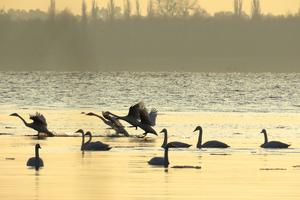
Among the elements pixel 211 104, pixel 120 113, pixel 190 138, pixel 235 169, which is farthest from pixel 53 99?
pixel 235 169

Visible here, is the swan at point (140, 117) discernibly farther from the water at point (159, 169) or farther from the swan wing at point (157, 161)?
the swan wing at point (157, 161)

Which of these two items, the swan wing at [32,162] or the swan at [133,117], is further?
the swan at [133,117]

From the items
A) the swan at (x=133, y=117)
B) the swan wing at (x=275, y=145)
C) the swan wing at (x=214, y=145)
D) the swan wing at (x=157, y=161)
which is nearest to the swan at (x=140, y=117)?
Result: the swan at (x=133, y=117)

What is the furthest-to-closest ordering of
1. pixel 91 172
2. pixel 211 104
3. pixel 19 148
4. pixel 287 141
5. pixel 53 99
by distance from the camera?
pixel 53 99
pixel 211 104
pixel 287 141
pixel 19 148
pixel 91 172

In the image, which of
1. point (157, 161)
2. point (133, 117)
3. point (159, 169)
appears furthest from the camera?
point (133, 117)

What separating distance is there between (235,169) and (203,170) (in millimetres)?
942

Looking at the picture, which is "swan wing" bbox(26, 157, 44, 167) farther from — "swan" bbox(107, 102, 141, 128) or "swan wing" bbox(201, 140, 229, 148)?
"swan" bbox(107, 102, 141, 128)

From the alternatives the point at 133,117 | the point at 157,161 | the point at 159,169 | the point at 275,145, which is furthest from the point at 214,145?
the point at 159,169

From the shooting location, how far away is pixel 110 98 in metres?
87.5

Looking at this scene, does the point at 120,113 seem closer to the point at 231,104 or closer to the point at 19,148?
the point at 231,104

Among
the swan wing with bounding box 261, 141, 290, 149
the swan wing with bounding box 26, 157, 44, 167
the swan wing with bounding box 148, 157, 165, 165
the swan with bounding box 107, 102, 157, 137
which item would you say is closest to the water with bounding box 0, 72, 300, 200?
the swan wing with bounding box 26, 157, 44, 167

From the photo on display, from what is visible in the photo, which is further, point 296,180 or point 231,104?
point 231,104

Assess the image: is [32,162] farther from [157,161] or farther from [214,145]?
[214,145]

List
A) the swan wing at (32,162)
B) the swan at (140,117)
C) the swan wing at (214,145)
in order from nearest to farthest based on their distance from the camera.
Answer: the swan wing at (32,162) → the swan wing at (214,145) → the swan at (140,117)
